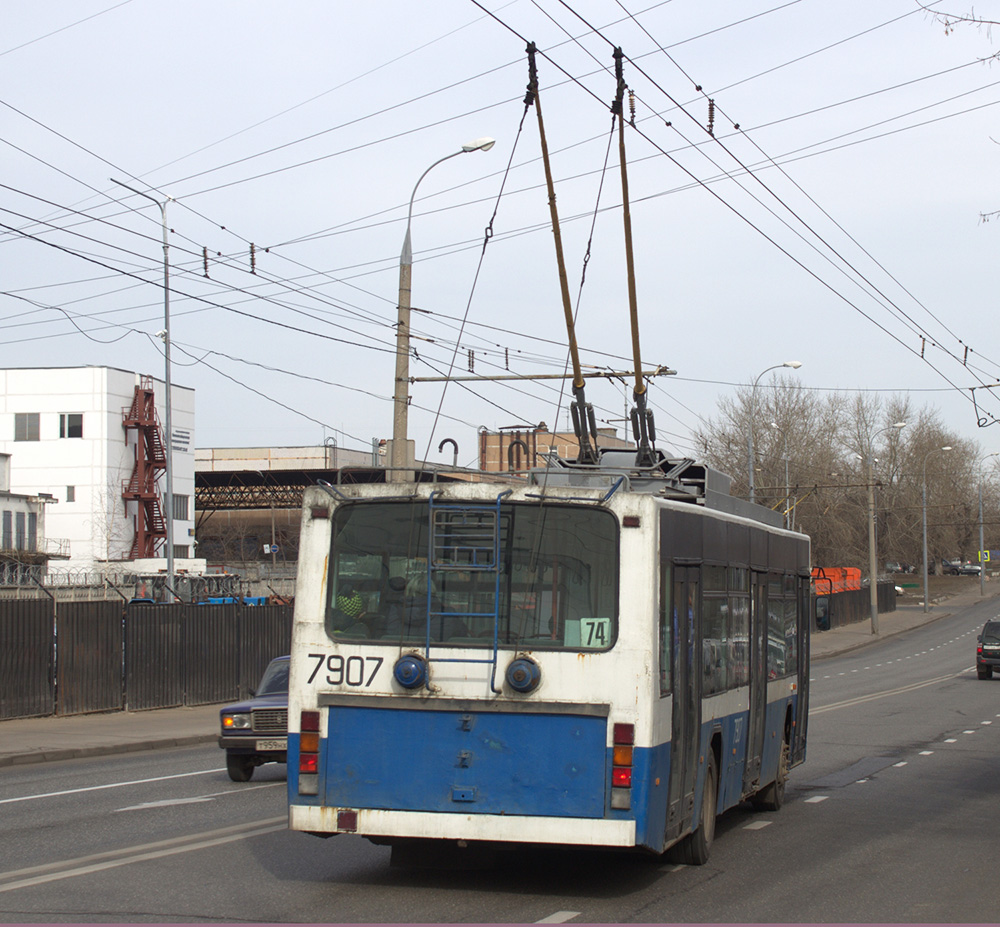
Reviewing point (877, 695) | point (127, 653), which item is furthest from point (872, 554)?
point (127, 653)

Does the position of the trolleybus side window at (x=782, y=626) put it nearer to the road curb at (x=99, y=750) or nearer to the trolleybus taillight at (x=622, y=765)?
the trolleybus taillight at (x=622, y=765)

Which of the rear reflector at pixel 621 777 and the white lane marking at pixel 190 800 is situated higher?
the rear reflector at pixel 621 777

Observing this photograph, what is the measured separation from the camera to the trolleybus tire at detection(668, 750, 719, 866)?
8.94 meters

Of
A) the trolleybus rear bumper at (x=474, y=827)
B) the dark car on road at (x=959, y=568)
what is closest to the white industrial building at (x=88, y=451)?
the trolleybus rear bumper at (x=474, y=827)

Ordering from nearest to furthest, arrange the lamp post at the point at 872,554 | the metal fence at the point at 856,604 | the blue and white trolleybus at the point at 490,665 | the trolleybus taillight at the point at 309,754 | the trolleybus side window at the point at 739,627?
the blue and white trolleybus at the point at 490,665 → the trolleybus taillight at the point at 309,754 → the trolleybus side window at the point at 739,627 → the lamp post at the point at 872,554 → the metal fence at the point at 856,604

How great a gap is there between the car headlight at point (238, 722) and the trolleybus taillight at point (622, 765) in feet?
26.2

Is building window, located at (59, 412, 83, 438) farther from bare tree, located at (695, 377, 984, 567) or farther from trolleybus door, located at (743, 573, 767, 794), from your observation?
trolleybus door, located at (743, 573, 767, 794)

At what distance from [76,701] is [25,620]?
2260 millimetres

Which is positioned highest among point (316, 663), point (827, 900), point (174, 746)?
point (316, 663)

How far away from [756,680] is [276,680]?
7153 millimetres

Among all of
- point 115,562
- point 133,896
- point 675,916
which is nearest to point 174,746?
point 133,896

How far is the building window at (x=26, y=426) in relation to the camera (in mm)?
72188

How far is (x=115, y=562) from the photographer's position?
217 ft

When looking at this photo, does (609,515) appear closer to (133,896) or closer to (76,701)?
(133,896)
